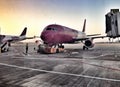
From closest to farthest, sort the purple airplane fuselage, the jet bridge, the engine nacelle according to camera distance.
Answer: the jet bridge
the purple airplane fuselage
the engine nacelle

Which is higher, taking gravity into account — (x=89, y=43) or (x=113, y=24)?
(x=113, y=24)

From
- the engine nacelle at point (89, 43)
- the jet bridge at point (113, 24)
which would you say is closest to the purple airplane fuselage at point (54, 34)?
the engine nacelle at point (89, 43)

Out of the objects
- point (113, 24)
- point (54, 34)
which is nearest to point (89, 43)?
point (54, 34)

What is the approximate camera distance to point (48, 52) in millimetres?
33812

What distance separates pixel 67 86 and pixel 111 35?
15.7 ft

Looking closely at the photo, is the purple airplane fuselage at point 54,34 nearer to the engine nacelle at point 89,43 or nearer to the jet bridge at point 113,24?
the engine nacelle at point 89,43

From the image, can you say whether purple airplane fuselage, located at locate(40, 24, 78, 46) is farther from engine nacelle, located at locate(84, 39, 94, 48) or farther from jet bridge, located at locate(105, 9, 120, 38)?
jet bridge, located at locate(105, 9, 120, 38)

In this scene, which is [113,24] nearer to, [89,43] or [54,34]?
[54,34]

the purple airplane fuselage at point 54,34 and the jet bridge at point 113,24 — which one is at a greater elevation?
the purple airplane fuselage at point 54,34

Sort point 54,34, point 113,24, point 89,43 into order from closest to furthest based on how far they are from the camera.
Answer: point 113,24
point 54,34
point 89,43

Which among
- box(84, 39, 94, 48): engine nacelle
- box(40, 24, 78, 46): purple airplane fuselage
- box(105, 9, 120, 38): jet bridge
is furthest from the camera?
box(84, 39, 94, 48): engine nacelle

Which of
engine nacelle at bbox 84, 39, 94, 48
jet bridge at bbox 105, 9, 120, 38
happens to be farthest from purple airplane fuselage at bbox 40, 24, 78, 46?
jet bridge at bbox 105, 9, 120, 38

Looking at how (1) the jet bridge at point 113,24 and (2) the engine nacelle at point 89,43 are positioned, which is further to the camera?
(2) the engine nacelle at point 89,43

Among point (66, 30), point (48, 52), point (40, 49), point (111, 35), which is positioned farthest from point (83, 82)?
point (66, 30)
